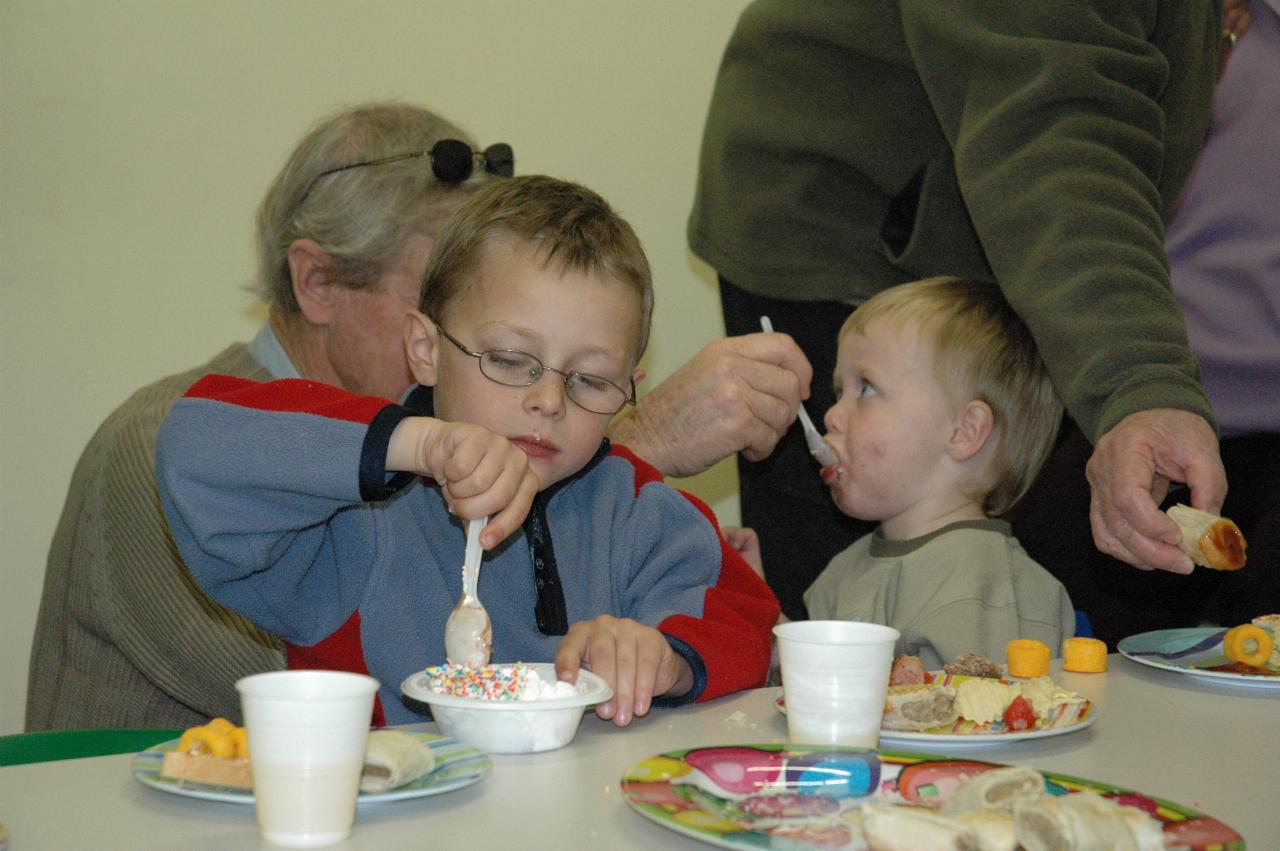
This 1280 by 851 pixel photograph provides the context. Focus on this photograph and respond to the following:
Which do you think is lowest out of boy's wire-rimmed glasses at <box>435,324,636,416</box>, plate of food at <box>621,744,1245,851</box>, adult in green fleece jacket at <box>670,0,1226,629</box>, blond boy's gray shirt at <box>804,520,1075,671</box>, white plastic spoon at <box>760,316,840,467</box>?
blond boy's gray shirt at <box>804,520,1075,671</box>

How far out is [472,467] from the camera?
1021 millimetres

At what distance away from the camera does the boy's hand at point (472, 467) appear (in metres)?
1.02

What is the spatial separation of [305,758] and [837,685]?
359mm

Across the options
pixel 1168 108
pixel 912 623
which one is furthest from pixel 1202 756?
pixel 1168 108

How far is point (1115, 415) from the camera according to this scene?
1.43 meters

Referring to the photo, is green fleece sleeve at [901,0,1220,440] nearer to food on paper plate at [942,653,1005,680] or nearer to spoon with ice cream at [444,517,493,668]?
food on paper plate at [942,653,1005,680]

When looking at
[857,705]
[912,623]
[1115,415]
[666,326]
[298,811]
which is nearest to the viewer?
[298,811]

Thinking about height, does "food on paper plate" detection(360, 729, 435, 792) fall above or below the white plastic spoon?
below

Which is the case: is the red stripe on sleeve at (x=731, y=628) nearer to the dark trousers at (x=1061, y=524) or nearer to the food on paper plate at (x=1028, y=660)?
the food on paper plate at (x=1028, y=660)

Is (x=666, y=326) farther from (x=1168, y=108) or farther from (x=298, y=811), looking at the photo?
(x=298, y=811)

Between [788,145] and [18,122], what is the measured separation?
1354 millimetres

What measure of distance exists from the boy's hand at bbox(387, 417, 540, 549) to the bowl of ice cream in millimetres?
127

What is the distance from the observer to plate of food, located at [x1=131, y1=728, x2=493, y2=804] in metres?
0.74

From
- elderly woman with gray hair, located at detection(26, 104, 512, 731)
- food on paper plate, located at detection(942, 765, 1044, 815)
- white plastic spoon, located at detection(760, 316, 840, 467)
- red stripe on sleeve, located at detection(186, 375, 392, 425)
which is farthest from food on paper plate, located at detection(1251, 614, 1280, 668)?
elderly woman with gray hair, located at detection(26, 104, 512, 731)
